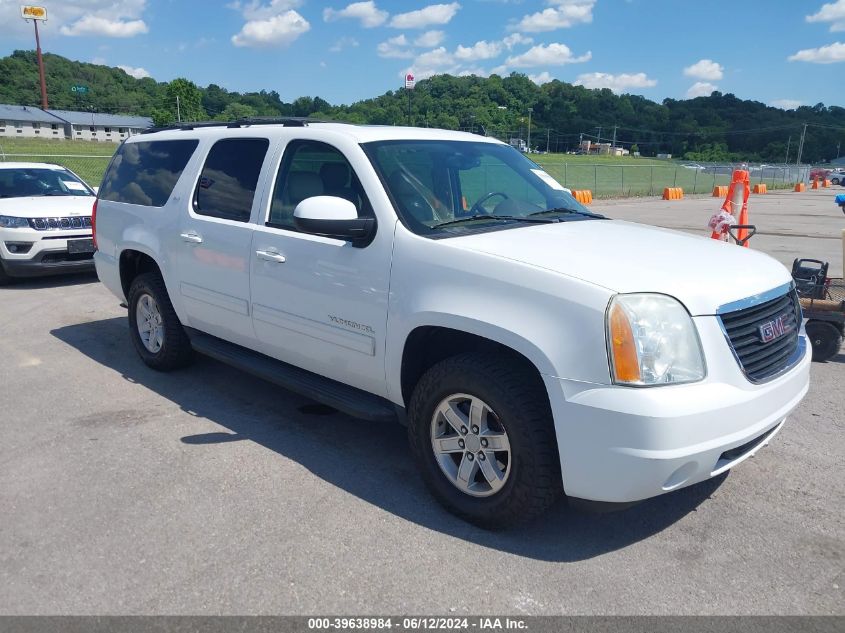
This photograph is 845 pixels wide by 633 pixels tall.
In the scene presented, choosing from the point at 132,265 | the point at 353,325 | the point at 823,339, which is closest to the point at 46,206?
the point at 132,265

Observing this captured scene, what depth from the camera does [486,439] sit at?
10.7 feet

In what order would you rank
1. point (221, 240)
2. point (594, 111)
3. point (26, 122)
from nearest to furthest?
1. point (221, 240)
2. point (26, 122)
3. point (594, 111)

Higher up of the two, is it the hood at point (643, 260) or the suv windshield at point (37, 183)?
the hood at point (643, 260)

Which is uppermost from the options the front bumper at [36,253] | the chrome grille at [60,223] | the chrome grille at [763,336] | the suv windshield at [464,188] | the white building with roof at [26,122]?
the white building with roof at [26,122]

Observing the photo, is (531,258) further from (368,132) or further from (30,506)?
(30,506)

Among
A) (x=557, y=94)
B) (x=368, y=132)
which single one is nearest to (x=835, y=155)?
(x=557, y=94)

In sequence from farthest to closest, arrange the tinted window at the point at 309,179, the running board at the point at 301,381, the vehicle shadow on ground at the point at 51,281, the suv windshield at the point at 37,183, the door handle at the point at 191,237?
1. the suv windshield at the point at 37,183
2. the vehicle shadow on ground at the point at 51,281
3. the door handle at the point at 191,237
4. the tinted window at the point at 309,179
5. the running board at the point at 301,381

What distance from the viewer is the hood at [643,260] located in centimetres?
295

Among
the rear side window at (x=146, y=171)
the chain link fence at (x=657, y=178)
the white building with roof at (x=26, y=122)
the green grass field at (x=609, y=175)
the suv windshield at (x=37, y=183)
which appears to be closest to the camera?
the rear side window at (x=146, y=171)

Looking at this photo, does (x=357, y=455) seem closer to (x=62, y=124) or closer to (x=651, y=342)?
(x=651, y=342)

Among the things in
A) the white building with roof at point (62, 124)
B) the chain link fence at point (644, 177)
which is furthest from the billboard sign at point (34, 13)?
the chain link fence at point (644, 177)

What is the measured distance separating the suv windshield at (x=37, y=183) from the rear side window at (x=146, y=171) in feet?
16.2

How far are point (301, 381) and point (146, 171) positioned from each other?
265 centimetres

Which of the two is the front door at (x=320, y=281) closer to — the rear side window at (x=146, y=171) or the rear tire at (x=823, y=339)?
the rear side window at (x=146, y=171)
